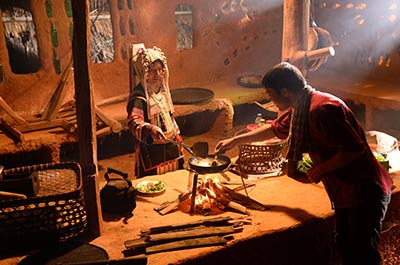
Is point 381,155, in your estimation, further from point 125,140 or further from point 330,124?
point 125,140

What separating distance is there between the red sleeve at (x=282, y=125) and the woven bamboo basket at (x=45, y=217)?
185 cm

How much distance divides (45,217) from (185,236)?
3.57ft

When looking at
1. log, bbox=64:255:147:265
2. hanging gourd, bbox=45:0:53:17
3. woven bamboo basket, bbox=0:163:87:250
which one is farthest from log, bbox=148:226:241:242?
hanging gourd, bbox=45:0:53:17

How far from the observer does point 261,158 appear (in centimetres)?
464

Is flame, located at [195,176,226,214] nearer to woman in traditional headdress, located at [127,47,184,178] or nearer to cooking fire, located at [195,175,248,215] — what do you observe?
cooking fire, located at [195,175,248,215]

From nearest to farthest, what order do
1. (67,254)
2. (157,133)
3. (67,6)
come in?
(67,254)
(157,133)
(67,6)

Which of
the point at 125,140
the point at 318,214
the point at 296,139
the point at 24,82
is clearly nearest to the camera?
the point at 296,139

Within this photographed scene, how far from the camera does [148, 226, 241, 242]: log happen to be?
3.50 m

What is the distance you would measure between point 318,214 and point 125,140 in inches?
216

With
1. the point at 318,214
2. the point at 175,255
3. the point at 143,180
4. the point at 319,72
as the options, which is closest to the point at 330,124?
the point at 318,214

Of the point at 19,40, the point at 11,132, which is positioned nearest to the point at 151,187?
the point at 11,132

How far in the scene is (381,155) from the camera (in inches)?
180

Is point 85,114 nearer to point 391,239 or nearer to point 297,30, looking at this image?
point 297,30

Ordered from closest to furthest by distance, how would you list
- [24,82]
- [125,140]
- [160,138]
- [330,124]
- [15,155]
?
[330,124] → [160,138] → [15,155] → [24,82] → [125,140]
